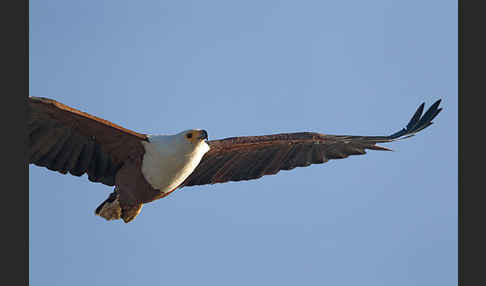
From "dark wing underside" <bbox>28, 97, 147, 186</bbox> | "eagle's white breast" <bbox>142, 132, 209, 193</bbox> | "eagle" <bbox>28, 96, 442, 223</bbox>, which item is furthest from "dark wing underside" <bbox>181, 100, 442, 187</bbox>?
"dark wing underside" <bbox>28, 97, 147, 186</bbox>

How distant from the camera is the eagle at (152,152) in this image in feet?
34.4

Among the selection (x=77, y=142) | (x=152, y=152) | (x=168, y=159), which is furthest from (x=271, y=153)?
(x=77, y=142)

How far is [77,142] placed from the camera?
10.8 metres

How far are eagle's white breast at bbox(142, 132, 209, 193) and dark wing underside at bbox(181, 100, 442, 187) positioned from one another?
0.92 meters

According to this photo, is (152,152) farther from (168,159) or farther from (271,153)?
(271,153)

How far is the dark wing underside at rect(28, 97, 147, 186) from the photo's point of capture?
1025 centimetres

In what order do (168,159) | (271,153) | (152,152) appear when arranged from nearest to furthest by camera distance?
(168,159), (152,152), (271,153)

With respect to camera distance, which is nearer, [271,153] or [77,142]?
[77,142]

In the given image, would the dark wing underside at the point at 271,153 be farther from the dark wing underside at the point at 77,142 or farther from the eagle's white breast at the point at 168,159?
the dark wing underside at the point at 77,142

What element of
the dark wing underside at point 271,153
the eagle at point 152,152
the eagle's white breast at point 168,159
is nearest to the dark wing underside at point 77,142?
the eagle at point 152,152

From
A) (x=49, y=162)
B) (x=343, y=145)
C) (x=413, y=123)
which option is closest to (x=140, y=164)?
(x=49, y=162)

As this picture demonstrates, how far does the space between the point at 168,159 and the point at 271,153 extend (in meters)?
1.96

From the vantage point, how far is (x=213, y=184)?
12.0 m

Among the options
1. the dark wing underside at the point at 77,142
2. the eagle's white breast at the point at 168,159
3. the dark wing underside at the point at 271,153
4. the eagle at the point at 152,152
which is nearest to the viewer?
the dark wing underside at the point at 77,142
